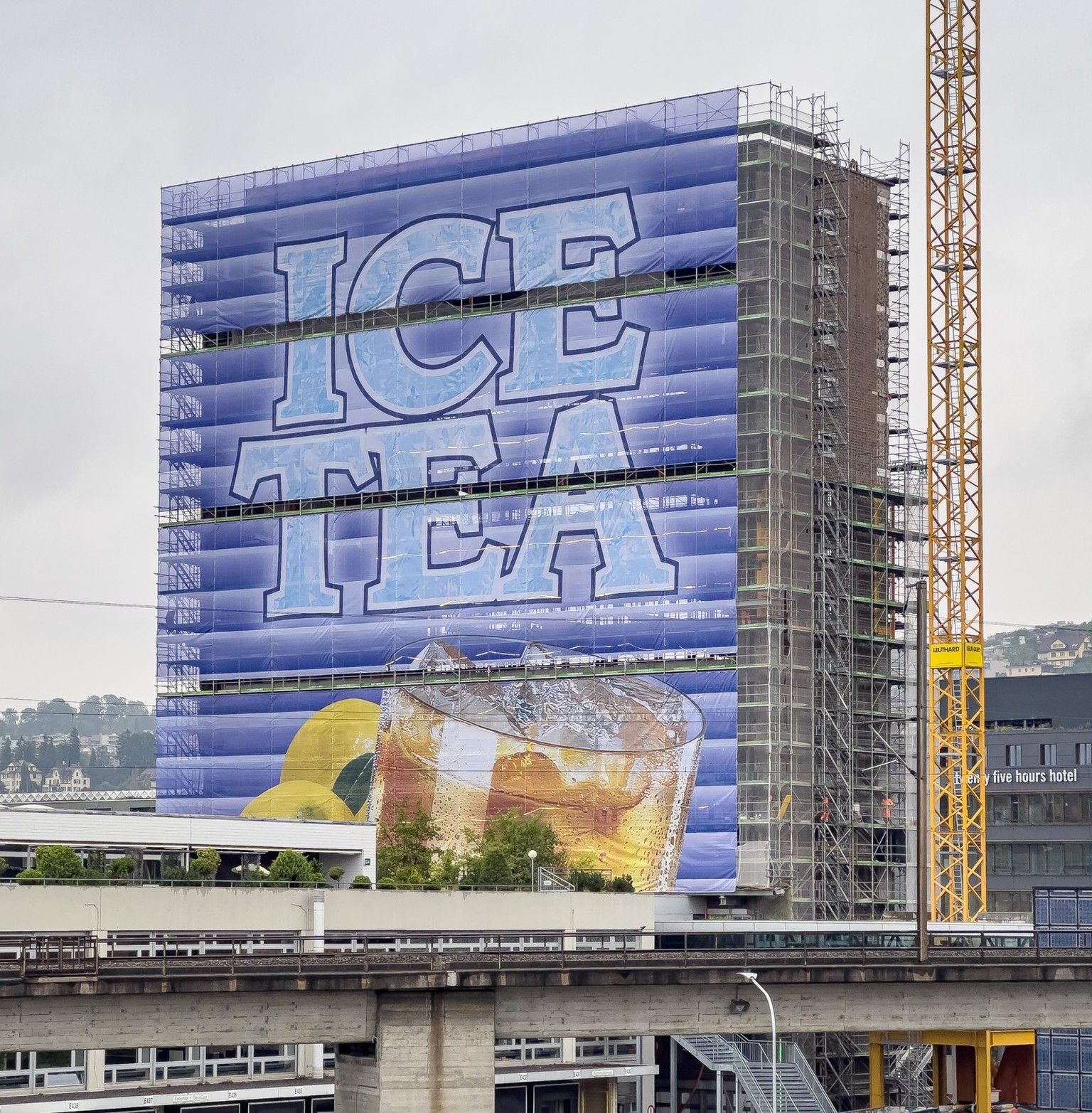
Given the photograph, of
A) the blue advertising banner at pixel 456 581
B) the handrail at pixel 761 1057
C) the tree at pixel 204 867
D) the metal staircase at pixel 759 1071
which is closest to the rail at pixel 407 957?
the tree at pixel 204 867

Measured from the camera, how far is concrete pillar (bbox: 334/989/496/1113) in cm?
5941

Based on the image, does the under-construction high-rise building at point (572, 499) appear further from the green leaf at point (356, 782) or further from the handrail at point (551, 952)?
the handrail at point (551, 952)

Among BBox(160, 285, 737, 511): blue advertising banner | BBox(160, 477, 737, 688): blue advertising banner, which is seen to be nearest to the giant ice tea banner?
BBox(160, 477, 737, 688): blue advertising banner

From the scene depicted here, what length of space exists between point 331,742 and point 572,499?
25045mm

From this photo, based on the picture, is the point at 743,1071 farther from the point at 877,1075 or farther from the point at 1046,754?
the point at 1046,754

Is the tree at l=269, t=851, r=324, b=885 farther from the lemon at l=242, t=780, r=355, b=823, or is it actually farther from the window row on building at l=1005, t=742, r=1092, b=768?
the window row on building at l=1005, t=742, r=1092, b=768

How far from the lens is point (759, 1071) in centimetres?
10281

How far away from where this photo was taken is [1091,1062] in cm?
9575

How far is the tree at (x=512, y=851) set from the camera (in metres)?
119

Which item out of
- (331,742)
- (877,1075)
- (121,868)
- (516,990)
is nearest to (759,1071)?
(877,1075)

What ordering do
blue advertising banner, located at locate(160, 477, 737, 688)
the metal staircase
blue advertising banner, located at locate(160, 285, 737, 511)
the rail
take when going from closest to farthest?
the rail < the metal staircase < blue advertising banner, located at locate(160, 477, 737, 688) < blue advertising banner, located at locate(160, 285, 737, 511)

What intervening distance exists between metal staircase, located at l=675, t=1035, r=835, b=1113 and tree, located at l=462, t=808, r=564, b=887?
16670 mm

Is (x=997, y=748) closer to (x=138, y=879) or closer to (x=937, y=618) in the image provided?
(x=937, y=618)

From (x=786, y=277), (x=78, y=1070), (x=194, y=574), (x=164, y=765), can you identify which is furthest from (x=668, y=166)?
(x=78, y=1070)
